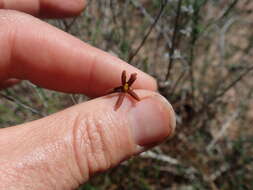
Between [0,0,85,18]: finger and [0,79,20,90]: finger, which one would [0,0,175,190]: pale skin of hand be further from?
[0,79,20,90]: finger

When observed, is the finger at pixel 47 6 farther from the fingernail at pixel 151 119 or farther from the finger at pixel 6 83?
the fingernail at pixel 151 119

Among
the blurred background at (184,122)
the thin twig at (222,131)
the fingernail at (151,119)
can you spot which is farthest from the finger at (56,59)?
the thin twig at (222,131)

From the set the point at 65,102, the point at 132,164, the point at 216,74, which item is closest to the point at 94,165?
the point at 132,164

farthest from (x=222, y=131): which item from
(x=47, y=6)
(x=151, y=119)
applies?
(x=47, y=6)

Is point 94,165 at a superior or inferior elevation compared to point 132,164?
superior

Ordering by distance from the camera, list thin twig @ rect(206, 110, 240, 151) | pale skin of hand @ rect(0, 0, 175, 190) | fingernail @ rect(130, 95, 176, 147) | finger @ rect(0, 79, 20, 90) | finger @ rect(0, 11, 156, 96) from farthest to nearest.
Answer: thin twig @ rect(206, 110, 240, 151) → finger @ rect(0, 79, 20, 90) → finger @ rect(0, 11, 156, 96) → fingernail @ rect(130, 95, 176, 147) → pale skin of hand @ rect(0, 0, 175, 190)

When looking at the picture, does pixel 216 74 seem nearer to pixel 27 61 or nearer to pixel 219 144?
pixel 219 144

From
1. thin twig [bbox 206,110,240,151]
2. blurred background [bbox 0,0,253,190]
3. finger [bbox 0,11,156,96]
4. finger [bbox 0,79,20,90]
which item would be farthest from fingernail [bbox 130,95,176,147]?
thin twig [bbox 206,110,240,151]
